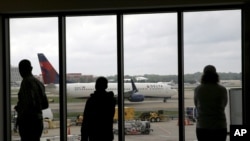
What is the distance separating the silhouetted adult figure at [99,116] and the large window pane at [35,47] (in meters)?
2.05

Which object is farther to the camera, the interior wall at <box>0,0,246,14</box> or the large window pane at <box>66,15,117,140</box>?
the large window pane at <box>66,15,117,140</box>

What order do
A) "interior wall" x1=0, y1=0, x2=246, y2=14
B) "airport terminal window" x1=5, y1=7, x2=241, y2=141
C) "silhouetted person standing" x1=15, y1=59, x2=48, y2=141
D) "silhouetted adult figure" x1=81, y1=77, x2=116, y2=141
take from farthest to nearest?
"airport terminal window" x1=5, y1=7, x2=241, y2=141 < "interior wall" x1=0, y1=0, x2=246, y2=14 < "silhouetted person standing" x1=15, y1=59, x2=48, y2=141 < "silhouetted adult figure" x1=81, y1=77, x2=116, y2=141

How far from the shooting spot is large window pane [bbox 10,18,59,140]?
599cm

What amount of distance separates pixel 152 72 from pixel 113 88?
0.63 meters

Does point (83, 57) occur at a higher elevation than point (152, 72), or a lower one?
higher

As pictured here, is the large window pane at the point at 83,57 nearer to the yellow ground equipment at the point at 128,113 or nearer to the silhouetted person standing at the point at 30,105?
the yellow ground equipment at the point at 128,113

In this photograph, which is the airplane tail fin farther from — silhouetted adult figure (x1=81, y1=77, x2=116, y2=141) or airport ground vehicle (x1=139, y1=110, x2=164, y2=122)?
silhouetted adult figure (x1=81, y1=77, x2=116, y2=141)

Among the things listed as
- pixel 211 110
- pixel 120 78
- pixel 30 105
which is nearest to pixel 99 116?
pixel 30 105

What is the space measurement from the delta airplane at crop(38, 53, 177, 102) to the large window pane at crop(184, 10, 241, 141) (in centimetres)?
37

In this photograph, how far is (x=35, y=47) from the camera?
20.0 ft

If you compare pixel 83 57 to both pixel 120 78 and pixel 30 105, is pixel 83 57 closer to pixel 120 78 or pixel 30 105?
pixel 120 78

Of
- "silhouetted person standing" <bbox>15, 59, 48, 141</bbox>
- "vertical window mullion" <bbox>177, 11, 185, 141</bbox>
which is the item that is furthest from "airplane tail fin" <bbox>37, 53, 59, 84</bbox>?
"vertical window mullion" <bbox>177, 11, 185, 141</bbox>

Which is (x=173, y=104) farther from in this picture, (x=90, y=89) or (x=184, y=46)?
(x=90, y=89)

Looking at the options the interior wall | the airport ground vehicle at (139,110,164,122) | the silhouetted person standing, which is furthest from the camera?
the airport ground vehicle at (139,110,164,122)
